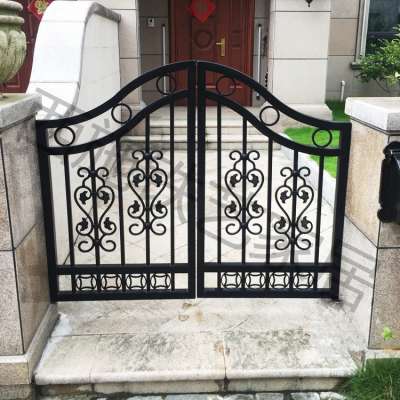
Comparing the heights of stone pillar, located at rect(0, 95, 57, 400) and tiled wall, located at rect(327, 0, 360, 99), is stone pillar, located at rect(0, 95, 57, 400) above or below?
below

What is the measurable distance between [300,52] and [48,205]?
7204 millimetres

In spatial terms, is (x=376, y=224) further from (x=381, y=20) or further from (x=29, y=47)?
(x=381, y=20)

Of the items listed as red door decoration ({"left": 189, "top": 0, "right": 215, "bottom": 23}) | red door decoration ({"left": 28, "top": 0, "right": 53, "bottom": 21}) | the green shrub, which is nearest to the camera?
red door decoration ({"left": 28, "top": 0, "right": 53, "bottom": 21})

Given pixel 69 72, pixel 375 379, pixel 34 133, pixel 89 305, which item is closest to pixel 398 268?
pixel 375 379

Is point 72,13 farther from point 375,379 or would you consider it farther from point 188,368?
point 375,379

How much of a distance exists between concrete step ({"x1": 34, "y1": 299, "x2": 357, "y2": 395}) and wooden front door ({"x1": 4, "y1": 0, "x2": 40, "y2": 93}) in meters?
7.69

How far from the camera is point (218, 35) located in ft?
35.6

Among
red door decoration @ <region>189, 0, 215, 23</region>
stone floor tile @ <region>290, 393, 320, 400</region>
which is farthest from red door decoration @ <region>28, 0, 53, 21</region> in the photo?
stone floor tile @ <region>290, 393, 320, 400</region>

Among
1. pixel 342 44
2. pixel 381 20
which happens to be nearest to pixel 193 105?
pixel 342 44

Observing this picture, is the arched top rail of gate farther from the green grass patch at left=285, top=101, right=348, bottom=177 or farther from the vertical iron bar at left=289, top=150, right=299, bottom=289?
the green grass patch at left=285, top=101, right=348, bottom=177

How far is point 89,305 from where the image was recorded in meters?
3.71

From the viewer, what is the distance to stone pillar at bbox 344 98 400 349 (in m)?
2.90

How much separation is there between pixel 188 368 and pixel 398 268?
1.37m

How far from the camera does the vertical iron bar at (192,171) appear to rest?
10.6 feet
